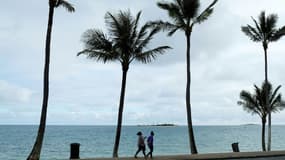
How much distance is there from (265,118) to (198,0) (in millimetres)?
16372

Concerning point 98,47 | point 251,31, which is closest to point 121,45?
point 98,47

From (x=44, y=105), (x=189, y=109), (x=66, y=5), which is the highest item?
(x=66, y=5)

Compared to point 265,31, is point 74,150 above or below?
below

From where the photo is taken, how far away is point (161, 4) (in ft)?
87.5

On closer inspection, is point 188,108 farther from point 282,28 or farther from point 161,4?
point 282,28

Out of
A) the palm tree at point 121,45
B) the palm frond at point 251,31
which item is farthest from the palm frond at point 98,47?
the palm frond at point 251,31

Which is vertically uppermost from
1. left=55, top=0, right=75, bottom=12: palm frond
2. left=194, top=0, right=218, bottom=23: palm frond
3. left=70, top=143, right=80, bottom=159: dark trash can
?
left=194, top=0, right=218, bottom=23: palm frond

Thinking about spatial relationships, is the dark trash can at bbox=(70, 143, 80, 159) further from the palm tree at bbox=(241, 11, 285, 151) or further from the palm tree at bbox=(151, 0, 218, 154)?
the palm tree at bbox=(241, 11, 285, 151)

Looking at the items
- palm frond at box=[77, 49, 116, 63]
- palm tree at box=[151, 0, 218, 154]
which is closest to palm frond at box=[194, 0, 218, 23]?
palm tree at box=[151, 0, 218, 154]

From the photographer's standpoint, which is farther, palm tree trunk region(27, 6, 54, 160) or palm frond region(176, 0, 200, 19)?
palm frond region(176, 0, 200, 19)

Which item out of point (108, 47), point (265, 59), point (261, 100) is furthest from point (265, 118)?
point (108, 47)

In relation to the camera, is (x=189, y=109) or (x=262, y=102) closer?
(x=189, y=109)

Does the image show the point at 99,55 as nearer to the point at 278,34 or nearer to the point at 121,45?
the point at 121,45

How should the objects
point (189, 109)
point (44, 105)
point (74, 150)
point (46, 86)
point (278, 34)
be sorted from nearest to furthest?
point (44, 105) → point (46, 86) → point (74, 150) → point (189, 109) → point (278, 34)
